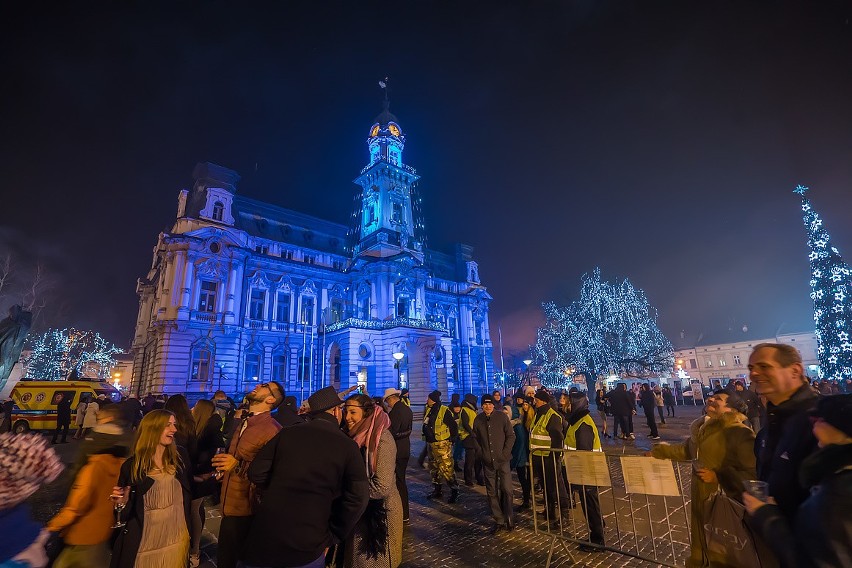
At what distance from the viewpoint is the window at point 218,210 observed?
32.7 meters

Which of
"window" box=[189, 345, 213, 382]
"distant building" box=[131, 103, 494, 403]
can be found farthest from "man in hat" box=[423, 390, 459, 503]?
"window" box=[189, 345, 213, 382]

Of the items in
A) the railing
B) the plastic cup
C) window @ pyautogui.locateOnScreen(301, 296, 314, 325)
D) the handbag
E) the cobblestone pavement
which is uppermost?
window @ pyautogui.locateOnScreen(301, 296, 314, 325)

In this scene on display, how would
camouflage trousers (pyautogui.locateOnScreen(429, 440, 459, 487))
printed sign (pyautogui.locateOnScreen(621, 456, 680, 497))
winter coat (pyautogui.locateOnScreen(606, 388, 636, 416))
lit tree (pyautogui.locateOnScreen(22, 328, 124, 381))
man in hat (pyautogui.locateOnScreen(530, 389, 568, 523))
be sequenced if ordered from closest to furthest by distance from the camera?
1. printed sign (pyautogui.locateOnScreen(621, 456, 680, 497))
2. man in hat (pyautogui.locateOnScreen(530, 389, 568, 523))
3. camouflage trousers (pyautogui.locateOnScreen(429, 440, 459, 487))
4. winter coat (pyautogui.locateOnScreen(606, 388, 636, 416))
5. lit tree (pyautogui.locateOnScreen(22, 328, 124, 381))

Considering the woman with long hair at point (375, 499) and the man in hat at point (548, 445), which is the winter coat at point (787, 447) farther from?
the man in hat at point (548, 445)

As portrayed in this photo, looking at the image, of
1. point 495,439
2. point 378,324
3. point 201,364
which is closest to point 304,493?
point 495,439

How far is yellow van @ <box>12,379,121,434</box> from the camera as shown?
1828cm

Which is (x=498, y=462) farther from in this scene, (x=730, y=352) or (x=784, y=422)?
(x=730, y=352)

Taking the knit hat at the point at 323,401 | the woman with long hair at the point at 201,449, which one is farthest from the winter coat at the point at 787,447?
the woman with long hair at the point at 201,449

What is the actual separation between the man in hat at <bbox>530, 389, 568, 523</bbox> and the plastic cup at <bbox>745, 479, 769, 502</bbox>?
14.4 ft

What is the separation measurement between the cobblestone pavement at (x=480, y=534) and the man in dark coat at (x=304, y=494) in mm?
1606

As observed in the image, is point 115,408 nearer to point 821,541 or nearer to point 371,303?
point 821,541

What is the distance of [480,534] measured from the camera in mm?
Result: 6105

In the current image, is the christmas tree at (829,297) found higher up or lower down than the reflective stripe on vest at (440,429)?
higher up

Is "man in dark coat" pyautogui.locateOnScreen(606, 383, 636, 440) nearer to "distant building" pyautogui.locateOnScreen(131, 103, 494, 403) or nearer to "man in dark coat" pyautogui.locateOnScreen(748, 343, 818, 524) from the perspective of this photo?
"man in dark coat" pyautogui.locateOnScreen(748, 343, 818, 524)
